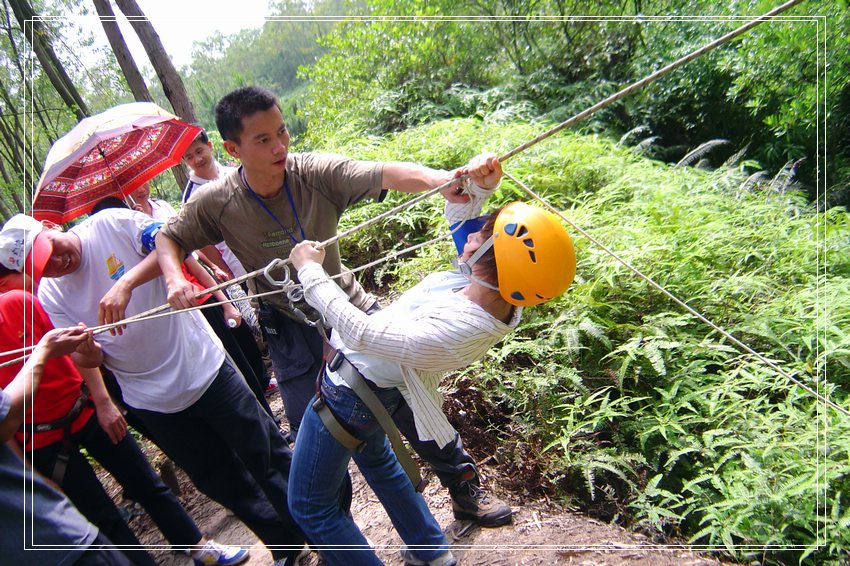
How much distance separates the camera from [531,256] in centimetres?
174

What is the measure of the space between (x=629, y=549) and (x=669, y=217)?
9.88ft

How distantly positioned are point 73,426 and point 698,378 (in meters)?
3.66

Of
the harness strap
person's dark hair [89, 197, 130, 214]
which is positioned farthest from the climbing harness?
person's dark hair [89, 197, 130, 214]

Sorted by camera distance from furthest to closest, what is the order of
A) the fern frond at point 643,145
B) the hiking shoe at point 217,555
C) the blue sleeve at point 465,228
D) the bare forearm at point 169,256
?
the fern frond at point 643,145 < the hiking shoe at point 217,555 < the bare forearm at point 169,256 < the blue sleeve at point 465,228

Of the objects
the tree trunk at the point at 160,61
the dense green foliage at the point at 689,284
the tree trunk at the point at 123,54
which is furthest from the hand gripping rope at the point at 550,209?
the tree trunk at the point at 123,54

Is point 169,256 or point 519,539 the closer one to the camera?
point 169,256

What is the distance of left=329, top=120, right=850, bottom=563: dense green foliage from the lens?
2.36m

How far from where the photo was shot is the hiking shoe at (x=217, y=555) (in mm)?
3145

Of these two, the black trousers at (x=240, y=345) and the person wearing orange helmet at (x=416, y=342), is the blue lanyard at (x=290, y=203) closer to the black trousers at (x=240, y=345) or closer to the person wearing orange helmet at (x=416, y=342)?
the person wearing orange helmet at (x=416, y=342)

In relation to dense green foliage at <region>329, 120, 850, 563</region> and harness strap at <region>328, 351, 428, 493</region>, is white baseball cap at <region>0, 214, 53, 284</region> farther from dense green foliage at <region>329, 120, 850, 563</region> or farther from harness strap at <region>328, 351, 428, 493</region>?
dense green foliage at <region>329, 120, 850, 563</region>

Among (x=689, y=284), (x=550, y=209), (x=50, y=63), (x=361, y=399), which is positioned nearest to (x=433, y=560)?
(x=361, y=399)

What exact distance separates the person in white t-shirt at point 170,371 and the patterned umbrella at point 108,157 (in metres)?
→ 0.87

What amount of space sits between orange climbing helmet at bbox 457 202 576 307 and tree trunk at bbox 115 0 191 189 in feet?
19.8

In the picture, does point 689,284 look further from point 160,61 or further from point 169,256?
point 160,61
